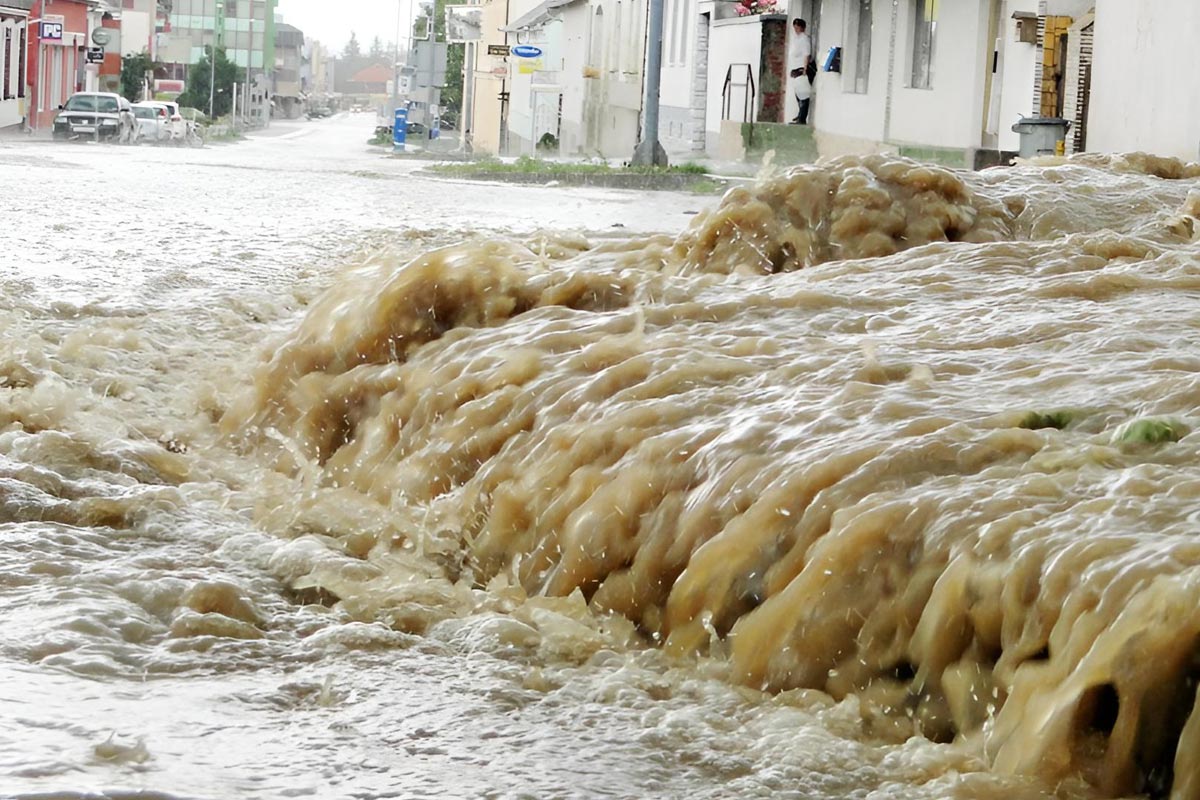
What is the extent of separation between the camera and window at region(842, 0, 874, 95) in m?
24.7

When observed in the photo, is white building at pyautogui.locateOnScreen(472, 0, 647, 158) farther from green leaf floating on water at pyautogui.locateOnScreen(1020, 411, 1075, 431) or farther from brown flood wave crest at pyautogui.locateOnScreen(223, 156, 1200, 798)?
green leaf floating on water at pyautogui.locateOnScreen(1020, 411, 1075, 431)

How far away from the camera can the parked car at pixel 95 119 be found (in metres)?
40.1

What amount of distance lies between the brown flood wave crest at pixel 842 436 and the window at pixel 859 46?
705 inches

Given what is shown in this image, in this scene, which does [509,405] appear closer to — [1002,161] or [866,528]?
[866,528]

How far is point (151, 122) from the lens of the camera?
1837 inches

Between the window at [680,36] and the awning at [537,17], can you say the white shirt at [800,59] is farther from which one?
the awning at [537,17]

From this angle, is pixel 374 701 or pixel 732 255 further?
pixel 732 255

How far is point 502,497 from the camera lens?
4418 millimetres

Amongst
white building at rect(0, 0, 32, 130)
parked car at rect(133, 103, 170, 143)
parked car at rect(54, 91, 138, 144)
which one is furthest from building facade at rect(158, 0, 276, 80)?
parked car at rect(54, 91, 138, 144)

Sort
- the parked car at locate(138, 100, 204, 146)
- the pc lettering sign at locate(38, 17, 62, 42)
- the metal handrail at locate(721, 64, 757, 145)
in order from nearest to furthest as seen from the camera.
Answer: the metal handrail at locate(721, 64, 757, 145), the parked car at locate(138, 100, 204, 146), the pc lettering sign at locate(38, 17, 62, 42)

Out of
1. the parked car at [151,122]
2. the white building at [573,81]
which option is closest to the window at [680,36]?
the white building at [573,81]

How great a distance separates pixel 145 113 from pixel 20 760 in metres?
47.7

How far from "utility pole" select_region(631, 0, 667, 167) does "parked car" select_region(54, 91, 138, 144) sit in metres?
19.4

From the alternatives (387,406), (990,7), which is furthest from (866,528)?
(990,7)
